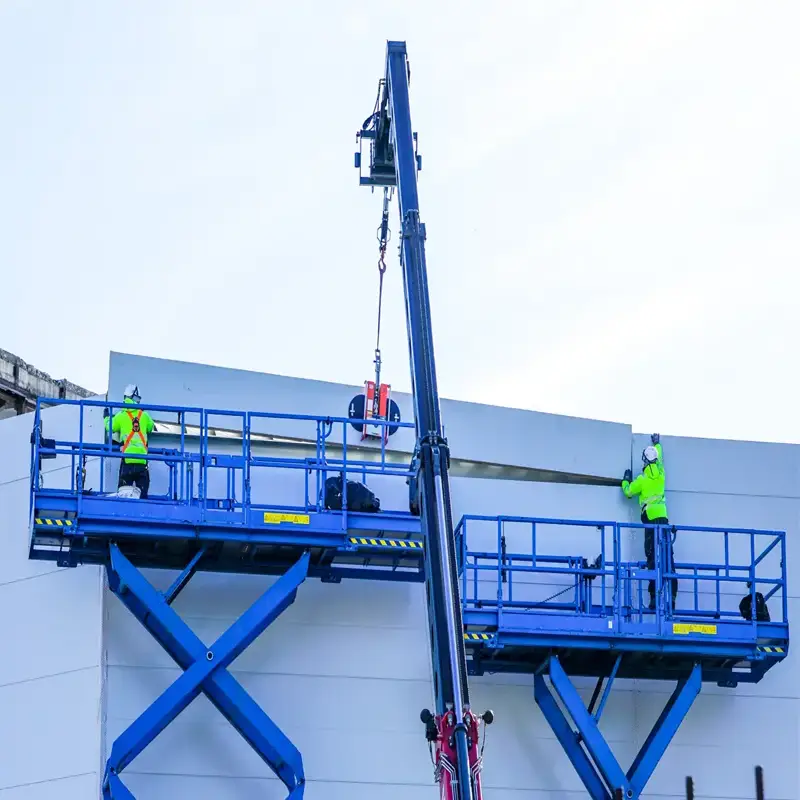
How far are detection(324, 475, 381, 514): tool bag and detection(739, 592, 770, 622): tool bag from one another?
5.74m

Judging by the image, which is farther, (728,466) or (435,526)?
(728,466)

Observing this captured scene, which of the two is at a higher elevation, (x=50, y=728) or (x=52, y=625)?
(x=52, y=625)

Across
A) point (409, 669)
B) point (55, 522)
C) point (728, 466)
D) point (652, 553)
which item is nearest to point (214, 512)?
point (55, 522)

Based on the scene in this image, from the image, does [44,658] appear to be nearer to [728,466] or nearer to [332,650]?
[332,650]

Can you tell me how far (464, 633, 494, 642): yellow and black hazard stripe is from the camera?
23562 millimetres

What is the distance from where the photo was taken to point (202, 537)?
75.5 ft

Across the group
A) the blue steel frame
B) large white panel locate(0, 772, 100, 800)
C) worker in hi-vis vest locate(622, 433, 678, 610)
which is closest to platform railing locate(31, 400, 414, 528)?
the blue steel frame

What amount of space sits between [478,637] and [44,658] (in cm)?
625

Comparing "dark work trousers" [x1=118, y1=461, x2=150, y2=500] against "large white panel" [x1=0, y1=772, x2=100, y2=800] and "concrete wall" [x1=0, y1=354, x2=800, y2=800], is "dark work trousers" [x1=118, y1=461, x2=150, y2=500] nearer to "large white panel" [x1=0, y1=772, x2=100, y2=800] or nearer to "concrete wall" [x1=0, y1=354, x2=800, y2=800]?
"concrete wall" [x1=0, y1=354, x2=800, y2=800]

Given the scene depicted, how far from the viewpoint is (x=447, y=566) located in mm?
19438

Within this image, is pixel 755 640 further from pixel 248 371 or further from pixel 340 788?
pixel 248 371

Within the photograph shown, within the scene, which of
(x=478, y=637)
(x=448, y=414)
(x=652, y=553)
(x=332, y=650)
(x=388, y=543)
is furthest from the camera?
(x=448, y=414)

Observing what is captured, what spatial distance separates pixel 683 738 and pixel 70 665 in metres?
9.33

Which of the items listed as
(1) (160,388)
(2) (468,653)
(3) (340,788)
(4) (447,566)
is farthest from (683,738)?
(1) (160,388)
